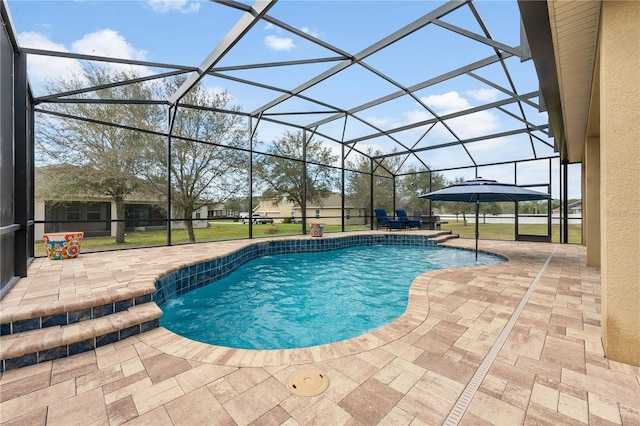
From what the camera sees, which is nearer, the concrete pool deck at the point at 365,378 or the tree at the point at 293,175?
the concrete pool deck at the point at 365,378

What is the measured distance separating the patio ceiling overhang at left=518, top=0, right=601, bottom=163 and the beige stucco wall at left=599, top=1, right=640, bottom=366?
31 cm

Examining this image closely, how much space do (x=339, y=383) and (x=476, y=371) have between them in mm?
992

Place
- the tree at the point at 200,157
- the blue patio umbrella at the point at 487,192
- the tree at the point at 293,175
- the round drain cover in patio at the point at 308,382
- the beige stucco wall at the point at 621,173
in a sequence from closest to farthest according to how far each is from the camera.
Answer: the round drain cover in patio at the point at 308,382 → the beige stucco wall at the point at 621,173 → the blue patio umbrella at the point at 487,192 → the tree at the point at 200,157 → the tree at the point at 293,175

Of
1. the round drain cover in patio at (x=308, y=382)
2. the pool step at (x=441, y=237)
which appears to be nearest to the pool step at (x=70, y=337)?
the round drain cover in patio at (x=308, y=382)

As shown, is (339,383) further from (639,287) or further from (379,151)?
(379,151)

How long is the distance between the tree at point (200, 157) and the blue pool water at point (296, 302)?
582 centimetres

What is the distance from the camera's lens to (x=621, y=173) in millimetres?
1880

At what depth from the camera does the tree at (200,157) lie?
10.8m

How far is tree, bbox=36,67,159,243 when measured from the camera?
9.29 meters

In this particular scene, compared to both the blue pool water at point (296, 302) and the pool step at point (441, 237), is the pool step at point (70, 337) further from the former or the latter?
the pool step at point (441, 237)

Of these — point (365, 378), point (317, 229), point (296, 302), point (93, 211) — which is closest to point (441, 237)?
point (317, 229)

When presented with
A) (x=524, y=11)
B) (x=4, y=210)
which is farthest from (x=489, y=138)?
(x=4, y=210)

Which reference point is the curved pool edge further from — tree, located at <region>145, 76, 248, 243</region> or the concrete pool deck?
tree, located at <region>145, 76, 248, 243</region>

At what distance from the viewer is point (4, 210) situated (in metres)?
3.11
